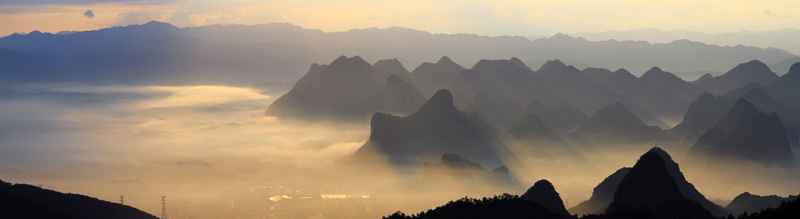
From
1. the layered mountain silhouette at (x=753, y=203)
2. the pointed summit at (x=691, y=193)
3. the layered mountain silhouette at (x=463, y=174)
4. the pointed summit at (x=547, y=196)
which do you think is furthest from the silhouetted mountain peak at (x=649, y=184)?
the layered mountain silhouette at (x=463, y=174)

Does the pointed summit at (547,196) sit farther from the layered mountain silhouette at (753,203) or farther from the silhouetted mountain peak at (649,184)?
the layered mountain silhouette at (753,203)

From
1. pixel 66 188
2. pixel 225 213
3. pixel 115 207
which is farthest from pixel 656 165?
pixel 66 188

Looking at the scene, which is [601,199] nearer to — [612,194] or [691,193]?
[612,194]

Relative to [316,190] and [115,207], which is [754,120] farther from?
[115,207]

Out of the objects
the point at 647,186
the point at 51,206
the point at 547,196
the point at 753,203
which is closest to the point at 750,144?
the point at 753,203

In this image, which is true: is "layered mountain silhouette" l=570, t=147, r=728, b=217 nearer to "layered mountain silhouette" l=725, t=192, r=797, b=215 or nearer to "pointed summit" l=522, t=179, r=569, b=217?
"layered mountain silhouette" l=725, t=192, r=797, b=215

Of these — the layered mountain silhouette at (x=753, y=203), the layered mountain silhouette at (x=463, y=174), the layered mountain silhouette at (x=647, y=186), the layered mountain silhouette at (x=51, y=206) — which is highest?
the layered mountain silhouette at (x=463, y=174)
